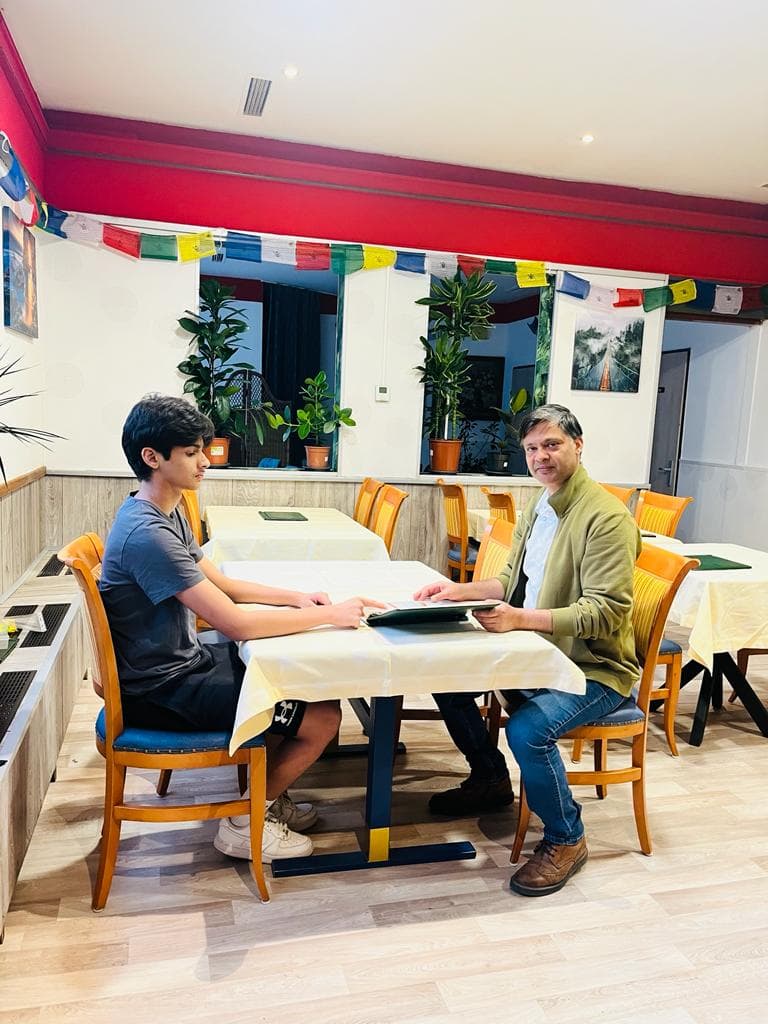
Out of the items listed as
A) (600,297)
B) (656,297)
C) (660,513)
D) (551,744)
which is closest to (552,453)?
(551,744)

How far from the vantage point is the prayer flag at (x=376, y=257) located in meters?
5.26

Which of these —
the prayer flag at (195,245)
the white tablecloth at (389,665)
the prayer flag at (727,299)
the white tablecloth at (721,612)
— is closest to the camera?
the white tablecloth at (389,665)

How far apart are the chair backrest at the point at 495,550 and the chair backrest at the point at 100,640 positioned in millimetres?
1460

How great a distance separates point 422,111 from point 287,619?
363cm

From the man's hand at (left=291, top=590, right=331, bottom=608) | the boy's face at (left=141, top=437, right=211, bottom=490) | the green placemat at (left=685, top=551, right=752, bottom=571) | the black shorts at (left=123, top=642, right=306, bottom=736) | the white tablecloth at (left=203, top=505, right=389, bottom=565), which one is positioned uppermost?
the boy's face at (left=141, top=437, right=211, bottom=490)

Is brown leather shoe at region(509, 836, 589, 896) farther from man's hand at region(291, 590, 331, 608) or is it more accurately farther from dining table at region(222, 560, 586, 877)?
man's hand at region(291, 590, 331, 608)

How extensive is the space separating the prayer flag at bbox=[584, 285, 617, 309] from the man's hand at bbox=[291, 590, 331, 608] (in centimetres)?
422

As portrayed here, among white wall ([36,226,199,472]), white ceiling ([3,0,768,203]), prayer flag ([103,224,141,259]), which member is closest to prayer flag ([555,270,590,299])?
white ceiling ([3,0,768,203])

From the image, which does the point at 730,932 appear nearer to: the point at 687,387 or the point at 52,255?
the point at 52,255

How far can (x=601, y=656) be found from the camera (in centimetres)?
234

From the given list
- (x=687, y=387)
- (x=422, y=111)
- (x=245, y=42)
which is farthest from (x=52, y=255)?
(x=687, y=387)

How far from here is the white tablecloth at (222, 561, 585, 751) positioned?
6.27ft

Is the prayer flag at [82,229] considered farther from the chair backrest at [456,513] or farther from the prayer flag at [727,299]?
the prayer flag at [727,299]

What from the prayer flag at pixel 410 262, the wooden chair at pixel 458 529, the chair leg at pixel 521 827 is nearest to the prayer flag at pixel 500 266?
the prayer flag at pixel 410 262
